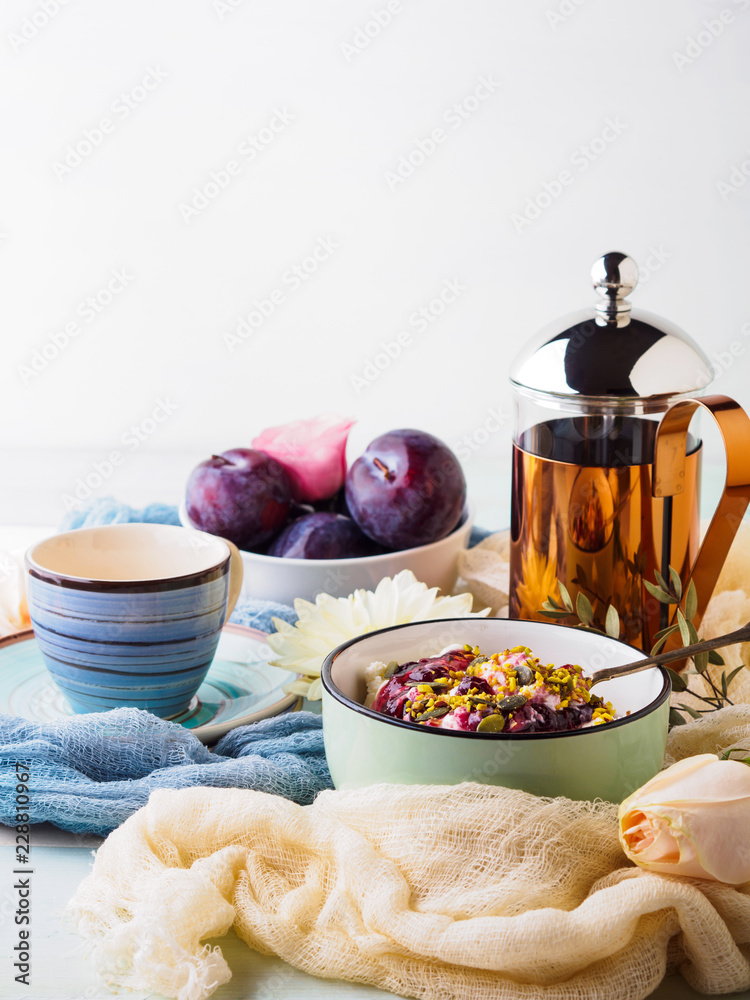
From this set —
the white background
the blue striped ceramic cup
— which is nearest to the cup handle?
the blue striped ceramic cup

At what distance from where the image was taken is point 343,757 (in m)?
0.41

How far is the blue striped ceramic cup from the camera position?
0.50 meters

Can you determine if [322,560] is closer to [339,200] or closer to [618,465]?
[618,465]

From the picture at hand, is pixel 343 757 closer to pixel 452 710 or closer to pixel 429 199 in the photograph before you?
pixel 452 710

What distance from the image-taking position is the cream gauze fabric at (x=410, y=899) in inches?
13.3

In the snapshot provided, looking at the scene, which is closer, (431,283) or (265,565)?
(265,565)

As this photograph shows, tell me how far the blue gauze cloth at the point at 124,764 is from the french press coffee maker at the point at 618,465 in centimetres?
18

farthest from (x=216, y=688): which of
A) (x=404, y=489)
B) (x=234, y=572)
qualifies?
(x=404, y=489)

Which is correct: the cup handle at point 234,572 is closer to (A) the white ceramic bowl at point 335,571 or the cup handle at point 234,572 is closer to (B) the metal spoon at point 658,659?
(A) the white ceramic bowl at point 335,571

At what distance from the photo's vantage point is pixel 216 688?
0.58m

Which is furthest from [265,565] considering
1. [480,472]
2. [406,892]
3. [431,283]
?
[431,283]

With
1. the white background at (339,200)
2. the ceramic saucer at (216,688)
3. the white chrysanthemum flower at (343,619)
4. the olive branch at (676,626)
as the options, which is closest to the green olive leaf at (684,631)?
the olive branch at (676,626)

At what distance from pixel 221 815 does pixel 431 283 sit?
125 centimetres

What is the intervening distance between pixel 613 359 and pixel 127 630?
29 cm
